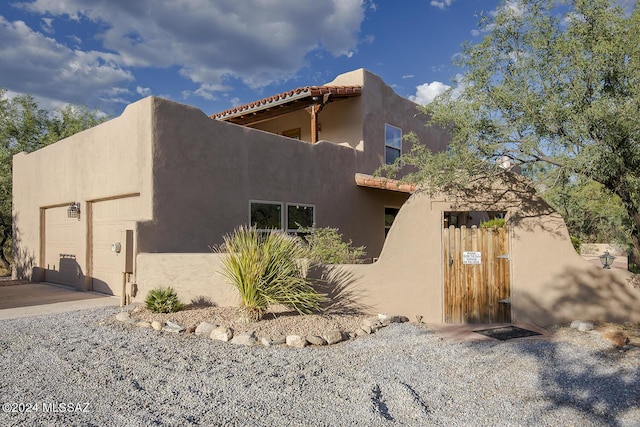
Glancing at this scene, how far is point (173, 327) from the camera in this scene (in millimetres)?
7062

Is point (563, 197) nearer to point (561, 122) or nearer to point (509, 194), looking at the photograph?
point (509, 194)

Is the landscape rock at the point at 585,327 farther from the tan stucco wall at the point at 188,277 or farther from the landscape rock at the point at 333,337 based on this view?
the tan stucco wall at the point at 188,277

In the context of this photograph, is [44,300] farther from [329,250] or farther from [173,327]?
[329,250]

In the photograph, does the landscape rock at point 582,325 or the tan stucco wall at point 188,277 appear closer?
the landscape rock at point 582,325

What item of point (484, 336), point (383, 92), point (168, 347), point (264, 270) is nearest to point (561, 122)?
point (484, 336)

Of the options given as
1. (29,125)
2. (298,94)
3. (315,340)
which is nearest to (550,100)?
(315,340)

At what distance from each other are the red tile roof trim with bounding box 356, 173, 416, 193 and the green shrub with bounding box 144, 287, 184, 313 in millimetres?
7834

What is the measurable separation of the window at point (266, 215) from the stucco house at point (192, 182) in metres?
0.03

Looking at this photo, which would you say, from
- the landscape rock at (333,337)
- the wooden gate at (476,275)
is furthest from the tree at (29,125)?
the wooden gate at (476,275)

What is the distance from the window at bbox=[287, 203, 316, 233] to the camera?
12531 mm

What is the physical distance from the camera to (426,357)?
5773 mm

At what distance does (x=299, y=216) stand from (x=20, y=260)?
447 inches

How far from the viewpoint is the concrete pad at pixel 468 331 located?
6.81 metres

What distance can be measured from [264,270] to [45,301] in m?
6.69
